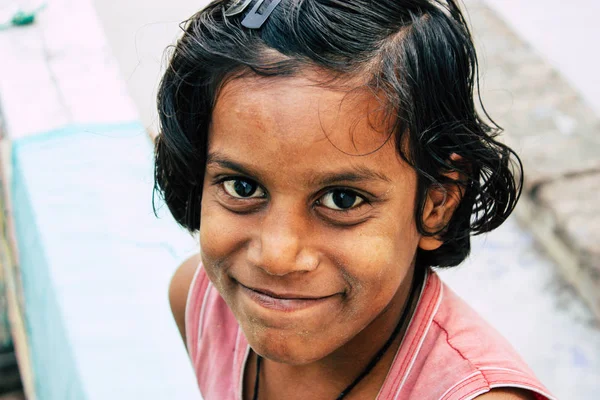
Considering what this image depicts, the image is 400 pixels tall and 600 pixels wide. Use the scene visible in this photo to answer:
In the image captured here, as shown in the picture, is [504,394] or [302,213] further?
[504,394]

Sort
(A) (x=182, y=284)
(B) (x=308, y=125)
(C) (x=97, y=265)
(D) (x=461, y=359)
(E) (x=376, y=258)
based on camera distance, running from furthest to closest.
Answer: (C) (x=97, y=265) < (A) (x=182, y=284) < (D) (x=461, y=359) < (E) (x=376, y=258) < (B) (x=308, y=125)

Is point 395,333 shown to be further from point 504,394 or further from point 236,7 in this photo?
point 236,7

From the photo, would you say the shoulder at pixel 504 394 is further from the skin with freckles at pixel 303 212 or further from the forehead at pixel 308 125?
the forehead at pixel 308 125

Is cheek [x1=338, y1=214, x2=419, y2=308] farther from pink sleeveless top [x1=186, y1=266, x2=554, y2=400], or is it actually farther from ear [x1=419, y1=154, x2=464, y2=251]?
pink sleeveless top [x1=186, y1=266, x2=554, y2=400]

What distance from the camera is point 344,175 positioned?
4.33 feet

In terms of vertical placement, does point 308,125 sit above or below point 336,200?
above

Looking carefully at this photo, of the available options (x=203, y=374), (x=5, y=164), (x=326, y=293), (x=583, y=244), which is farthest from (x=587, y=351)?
(x=5, y=164)

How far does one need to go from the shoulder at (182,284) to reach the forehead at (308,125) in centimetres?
75

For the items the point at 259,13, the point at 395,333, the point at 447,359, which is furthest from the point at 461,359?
the point at 259,13

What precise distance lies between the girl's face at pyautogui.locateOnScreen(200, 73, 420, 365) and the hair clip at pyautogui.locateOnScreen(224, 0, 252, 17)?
137mm

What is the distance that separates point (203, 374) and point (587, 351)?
1695mm

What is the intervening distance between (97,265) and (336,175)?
3.90ft

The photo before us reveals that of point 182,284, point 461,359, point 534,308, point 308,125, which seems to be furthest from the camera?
point 534,308

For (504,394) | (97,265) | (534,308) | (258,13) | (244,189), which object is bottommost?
(534,308)
